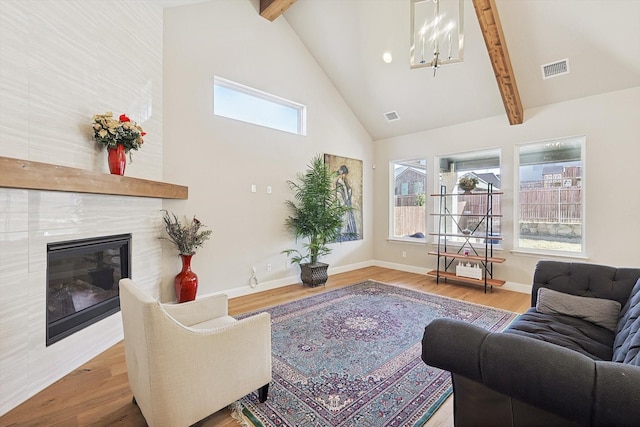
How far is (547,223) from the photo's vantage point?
14.3ft

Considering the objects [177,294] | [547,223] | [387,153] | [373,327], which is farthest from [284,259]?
[547,223]

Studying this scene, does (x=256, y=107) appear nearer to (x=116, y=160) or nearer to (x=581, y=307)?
(x=116, y=160)

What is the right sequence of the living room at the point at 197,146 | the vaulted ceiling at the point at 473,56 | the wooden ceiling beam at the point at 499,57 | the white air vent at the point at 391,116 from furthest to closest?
the white air vent at the point at 391,116, the vaulted ceiling at the point at 473,56, the wooden ceiling beam at the point at 499,57, the living room at the point at 197,146

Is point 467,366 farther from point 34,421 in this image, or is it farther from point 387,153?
point 387,153

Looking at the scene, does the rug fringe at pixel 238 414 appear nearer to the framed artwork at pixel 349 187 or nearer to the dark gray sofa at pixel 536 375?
the dark gray sofa at pixel 536 375

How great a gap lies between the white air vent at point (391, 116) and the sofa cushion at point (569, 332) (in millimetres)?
4206

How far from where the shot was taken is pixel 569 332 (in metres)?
1.88

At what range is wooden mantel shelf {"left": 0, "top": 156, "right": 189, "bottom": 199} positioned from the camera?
1718mm

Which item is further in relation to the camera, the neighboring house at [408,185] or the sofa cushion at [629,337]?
the neighboring house at [408,185]

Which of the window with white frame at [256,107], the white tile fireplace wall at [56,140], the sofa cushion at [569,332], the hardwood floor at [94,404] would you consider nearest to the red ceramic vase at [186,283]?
the white tile fireplace wall at [56,140]

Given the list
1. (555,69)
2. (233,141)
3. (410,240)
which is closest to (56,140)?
(233,141)

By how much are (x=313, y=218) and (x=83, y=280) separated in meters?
2.91

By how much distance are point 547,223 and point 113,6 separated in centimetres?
599

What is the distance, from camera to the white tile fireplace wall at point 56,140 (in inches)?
73.2
